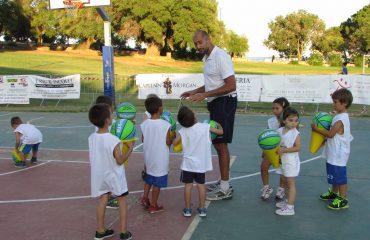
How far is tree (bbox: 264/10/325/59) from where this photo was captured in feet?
314

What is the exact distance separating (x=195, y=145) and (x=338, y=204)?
2003mm

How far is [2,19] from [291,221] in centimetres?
6566

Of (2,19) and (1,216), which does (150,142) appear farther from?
(2,19)

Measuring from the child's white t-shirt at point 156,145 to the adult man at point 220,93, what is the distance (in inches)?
21.6

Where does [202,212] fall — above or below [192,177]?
below

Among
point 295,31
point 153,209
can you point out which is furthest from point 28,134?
point 295,31

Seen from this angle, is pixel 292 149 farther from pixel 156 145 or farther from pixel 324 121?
pixel 156 145

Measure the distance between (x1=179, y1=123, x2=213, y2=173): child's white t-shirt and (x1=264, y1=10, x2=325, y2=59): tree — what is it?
95.7 metres

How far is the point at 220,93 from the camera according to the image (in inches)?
210

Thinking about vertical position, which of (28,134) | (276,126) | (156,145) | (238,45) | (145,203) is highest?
(238,45)

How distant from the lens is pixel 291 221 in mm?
4926

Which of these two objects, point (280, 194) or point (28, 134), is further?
point (28, 134)

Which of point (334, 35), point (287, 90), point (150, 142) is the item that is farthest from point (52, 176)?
point (334, 35)

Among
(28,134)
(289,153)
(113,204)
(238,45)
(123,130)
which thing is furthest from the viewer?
(238,45)
